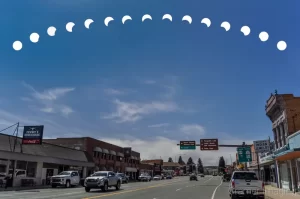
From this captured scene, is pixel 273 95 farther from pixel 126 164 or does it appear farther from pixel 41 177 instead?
pixel 126 164

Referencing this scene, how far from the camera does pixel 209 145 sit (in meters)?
47.9

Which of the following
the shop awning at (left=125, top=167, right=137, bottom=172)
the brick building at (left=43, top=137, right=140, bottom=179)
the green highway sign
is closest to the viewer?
the green highway sign

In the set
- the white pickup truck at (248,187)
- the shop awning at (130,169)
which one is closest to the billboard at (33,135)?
the white pickup truck at (248,187)

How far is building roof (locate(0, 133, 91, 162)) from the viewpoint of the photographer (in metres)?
37.4

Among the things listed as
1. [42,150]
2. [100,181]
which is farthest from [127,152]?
[100,181]

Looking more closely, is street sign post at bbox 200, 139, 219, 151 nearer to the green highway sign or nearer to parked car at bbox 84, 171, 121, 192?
the green highway sign

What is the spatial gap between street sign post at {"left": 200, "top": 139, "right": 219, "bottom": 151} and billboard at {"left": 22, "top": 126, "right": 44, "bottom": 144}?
2342 cm

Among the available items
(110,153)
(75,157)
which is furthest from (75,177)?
(110,153)

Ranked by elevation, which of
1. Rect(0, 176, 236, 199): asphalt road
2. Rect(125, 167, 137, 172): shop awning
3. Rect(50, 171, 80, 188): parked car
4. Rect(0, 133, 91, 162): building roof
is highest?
Rect(0, 133, 91, 162): building roof

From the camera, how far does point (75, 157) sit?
52500 millimetres

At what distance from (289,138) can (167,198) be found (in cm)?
1452

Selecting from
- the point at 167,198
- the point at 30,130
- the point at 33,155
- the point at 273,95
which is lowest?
the point at 167,198

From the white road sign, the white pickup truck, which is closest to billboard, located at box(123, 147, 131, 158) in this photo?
the white road sign

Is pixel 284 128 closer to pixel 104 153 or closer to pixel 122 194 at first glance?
pixel 122 194
